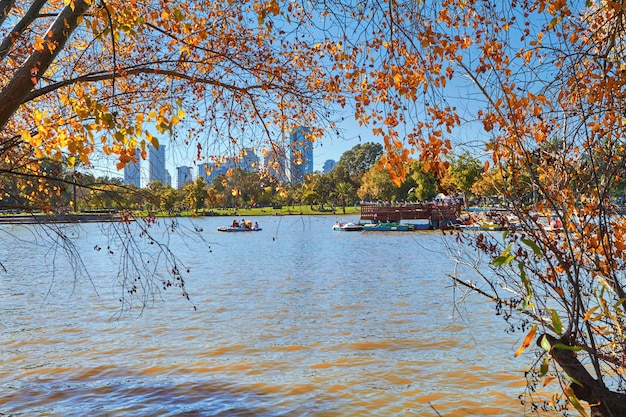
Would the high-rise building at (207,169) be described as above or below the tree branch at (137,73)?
below

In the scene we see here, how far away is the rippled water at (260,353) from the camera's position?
23.0 ft

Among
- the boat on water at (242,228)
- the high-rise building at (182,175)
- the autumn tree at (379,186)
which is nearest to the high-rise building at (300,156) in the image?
the high-rise building at (182,175)

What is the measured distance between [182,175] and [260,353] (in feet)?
16.1

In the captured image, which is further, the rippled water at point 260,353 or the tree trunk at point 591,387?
the rippled water at point 260,353

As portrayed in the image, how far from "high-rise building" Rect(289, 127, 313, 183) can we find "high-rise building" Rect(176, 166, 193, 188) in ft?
3.56

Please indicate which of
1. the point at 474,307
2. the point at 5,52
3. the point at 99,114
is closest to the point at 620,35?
the point at 99,114

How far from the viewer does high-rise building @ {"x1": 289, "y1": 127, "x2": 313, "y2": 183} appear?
580 cm

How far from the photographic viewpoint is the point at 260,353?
370 inches

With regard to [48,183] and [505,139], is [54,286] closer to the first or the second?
[48,183]

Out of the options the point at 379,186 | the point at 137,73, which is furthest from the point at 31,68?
the point at 379,186

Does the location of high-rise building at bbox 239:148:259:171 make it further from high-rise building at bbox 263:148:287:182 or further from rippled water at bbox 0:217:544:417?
rippled water at bbox 0:217:544:417

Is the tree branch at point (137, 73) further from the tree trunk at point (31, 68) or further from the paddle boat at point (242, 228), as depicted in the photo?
the paddle boat at point (242, 228)

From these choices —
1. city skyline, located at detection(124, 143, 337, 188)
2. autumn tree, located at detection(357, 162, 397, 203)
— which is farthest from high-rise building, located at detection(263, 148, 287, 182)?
autumn tree, located at detection(357, 162, 397, 203)

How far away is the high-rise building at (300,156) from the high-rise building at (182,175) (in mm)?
1085
